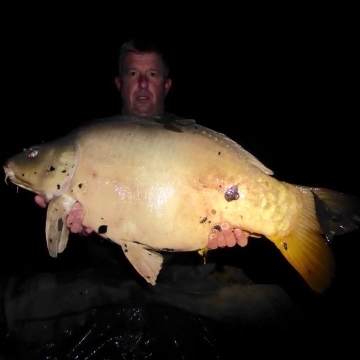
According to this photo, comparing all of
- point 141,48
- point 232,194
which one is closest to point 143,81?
point 141,48

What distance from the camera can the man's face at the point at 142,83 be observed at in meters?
2.50

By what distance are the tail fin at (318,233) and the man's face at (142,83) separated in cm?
143

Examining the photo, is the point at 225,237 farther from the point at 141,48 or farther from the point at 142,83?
the point at 141,48

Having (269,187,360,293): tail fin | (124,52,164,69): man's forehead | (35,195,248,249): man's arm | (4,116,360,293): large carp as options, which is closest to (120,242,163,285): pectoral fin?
(4,116,360,293): large carp

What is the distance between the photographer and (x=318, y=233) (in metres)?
1.42

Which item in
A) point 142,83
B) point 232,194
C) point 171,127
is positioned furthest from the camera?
point 142,83

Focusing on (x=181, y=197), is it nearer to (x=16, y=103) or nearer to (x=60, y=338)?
(x=60, y=338)

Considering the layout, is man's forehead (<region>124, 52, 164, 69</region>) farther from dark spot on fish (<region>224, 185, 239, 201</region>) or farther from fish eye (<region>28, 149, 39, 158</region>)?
dark spot on fish (<region>224, 185, 239, 201</region>)

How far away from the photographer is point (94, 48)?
46.6ft

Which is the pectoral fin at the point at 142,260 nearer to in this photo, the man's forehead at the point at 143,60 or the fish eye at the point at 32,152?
the fish eye at the point at 32,152

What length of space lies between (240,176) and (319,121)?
9.94m

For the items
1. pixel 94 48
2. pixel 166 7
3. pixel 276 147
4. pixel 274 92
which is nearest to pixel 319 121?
pixel 276 147

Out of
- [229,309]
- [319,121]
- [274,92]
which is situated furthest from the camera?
[274,92]

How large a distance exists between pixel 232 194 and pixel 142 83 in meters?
1.38
